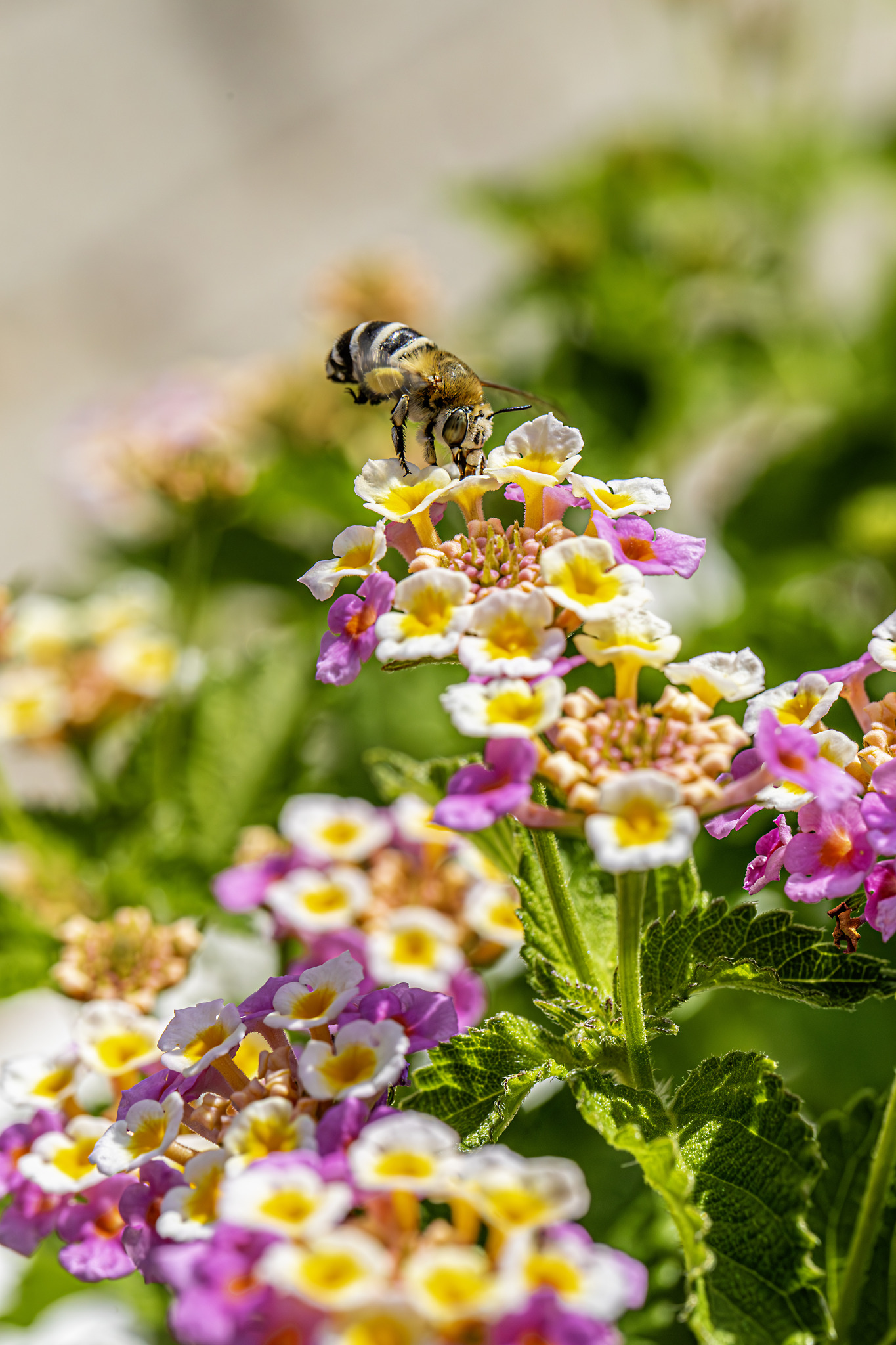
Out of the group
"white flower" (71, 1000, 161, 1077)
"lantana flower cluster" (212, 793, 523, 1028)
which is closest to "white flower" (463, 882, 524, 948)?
"lantana flower cluster" (212, 793, 523, 1028)

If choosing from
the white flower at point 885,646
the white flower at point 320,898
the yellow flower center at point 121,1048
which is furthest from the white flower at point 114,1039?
the white flower at point 885,646

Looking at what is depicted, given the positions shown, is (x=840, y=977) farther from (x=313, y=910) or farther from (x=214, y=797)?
(x=214, y=797)

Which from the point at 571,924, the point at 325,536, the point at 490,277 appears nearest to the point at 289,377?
the point at 325,536

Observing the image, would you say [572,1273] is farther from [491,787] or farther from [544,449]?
[544,449]

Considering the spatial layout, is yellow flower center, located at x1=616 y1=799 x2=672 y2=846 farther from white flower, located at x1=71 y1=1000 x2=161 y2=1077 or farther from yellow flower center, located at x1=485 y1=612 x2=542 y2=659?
white flower, located at x1=71 y1=1000 x2=161 y2=1077

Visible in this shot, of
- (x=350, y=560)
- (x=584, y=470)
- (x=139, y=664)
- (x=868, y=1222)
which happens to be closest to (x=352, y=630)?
(x=350, y=560)

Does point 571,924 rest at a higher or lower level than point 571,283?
lower
